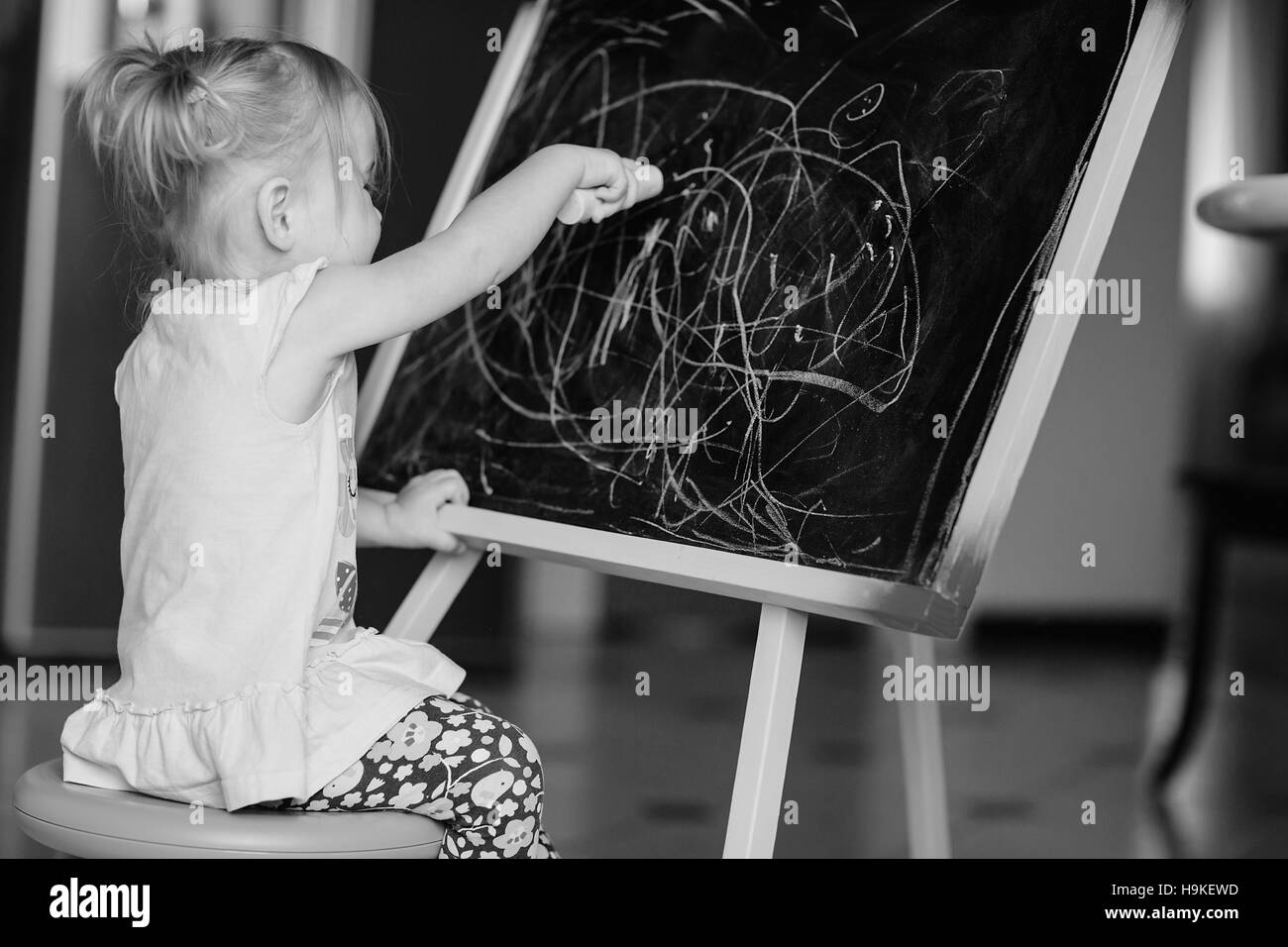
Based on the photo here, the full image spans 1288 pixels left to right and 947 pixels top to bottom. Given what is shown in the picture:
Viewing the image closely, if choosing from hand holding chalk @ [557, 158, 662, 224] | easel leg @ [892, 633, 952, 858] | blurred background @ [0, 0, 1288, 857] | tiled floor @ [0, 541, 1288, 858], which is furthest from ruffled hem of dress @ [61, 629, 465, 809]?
tiled floor @ [0, 541, 1288, 858]

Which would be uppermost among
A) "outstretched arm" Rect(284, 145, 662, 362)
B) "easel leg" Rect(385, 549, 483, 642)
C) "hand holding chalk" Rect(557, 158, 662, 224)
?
"hand holding chalk" Rect(557, 158, 662, 224)

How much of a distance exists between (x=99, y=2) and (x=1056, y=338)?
289cm

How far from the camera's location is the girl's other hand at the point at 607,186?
125 centimetres

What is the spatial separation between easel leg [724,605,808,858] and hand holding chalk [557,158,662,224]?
447 millimetres

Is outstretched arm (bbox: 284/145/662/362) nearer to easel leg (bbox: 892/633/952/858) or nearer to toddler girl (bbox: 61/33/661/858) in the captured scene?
toddler girl (bbox: 61/33/661/858)

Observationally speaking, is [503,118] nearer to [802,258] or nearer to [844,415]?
[802,258]

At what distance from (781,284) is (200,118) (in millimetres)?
559

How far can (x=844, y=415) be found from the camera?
1162 millimetres

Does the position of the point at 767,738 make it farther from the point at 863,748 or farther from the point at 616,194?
the point at 863,748

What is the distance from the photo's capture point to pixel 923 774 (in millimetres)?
1513

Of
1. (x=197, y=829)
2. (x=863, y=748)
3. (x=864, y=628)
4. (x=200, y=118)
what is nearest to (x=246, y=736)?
(x=197, y=829)

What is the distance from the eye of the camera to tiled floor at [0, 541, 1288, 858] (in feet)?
6.91

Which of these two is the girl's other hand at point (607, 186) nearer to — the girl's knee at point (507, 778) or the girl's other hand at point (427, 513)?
the girl's other hand at point (427, 513)

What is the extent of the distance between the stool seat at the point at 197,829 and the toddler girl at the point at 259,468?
0.02 metres
